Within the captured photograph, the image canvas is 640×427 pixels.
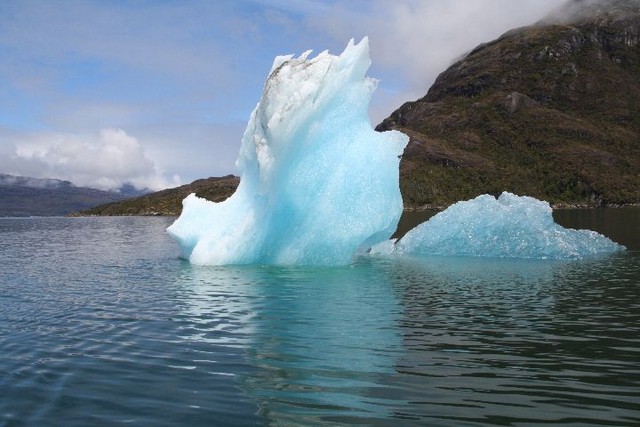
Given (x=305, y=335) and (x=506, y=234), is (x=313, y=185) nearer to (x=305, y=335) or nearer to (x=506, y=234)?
(x=506, y=234)

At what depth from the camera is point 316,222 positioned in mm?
29812

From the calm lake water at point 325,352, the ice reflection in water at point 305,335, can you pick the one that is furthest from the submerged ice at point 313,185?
the calm lake water at point 325,352

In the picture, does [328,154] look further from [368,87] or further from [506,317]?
[506,317]

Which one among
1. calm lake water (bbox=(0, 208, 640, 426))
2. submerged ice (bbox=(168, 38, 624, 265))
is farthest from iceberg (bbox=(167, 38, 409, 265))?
calm lake water (bbox=(0, 208, 640, 426))

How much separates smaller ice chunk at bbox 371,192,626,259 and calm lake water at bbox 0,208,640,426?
9299 mm

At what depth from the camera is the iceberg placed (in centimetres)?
2906

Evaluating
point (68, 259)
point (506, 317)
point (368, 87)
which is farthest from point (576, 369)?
point (68, 259)

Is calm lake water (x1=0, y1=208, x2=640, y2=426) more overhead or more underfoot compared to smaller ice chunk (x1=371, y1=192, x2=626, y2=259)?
more underfoot

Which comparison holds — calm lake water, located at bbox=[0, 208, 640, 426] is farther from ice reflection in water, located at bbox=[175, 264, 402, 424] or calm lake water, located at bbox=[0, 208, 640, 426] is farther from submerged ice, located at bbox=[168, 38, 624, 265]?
submerged ice, located at bbox=[168, 38, 624, 265]

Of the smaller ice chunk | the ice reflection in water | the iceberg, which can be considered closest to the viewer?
the ice reflection in water

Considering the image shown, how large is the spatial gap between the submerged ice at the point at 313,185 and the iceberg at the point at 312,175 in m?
0.06

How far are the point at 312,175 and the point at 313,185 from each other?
1.81ft

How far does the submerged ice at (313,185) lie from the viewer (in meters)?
29.2

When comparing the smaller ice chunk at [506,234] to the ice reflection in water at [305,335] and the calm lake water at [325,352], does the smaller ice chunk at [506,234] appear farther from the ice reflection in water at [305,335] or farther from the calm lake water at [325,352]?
the ice reflection in water at [305,335]
